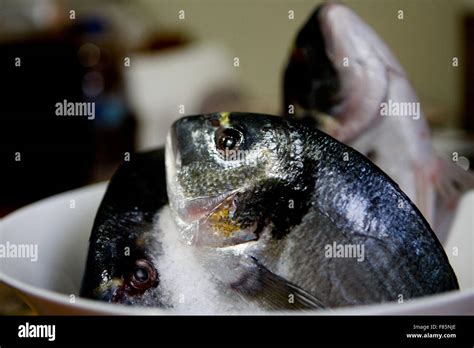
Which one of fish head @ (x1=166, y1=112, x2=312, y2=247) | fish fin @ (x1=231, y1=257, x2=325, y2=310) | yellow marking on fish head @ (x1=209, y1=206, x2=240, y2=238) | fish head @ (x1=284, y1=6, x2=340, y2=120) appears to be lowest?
fish fin @ (x1=231, y1=257, x2=325, y2=310)

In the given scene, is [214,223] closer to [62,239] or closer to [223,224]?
[223,224]

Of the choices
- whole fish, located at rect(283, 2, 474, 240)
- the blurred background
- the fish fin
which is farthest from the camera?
the blurred background

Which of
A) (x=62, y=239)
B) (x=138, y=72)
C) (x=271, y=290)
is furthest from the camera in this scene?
(x=138, y=72)

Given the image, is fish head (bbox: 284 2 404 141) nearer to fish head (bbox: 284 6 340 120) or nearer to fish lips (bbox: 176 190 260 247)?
fish head (bbox: 284 6 340 120)

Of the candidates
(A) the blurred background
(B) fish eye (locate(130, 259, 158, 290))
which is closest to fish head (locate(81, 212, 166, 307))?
(B) fish eye (locate(130, 259, 158, 290))

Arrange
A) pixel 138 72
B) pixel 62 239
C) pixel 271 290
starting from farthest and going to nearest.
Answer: pixel 138 72 → pixel 62 239 → pixel 271 290

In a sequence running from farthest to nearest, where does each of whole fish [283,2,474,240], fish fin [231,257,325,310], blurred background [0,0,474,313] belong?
blurred background [0,0,474,313], whole fish [283,2,474,240], fish fin [231,257,325,310]

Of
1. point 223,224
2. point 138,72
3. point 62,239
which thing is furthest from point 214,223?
point 138,72
